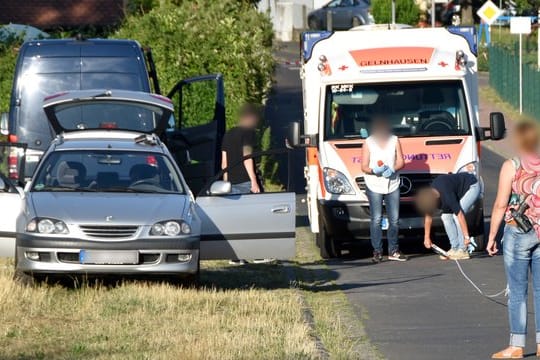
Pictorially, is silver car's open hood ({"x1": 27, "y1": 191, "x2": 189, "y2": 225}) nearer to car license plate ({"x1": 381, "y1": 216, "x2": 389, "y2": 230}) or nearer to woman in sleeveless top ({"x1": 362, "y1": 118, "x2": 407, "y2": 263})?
woman in sleeveless top ({"x1": 362, "y1": 118, "x2": 407, "y2": 263})

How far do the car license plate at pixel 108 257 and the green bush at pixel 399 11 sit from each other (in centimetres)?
4252

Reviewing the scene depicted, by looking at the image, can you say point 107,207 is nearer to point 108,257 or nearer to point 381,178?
point 108,257

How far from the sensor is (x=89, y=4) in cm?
3938

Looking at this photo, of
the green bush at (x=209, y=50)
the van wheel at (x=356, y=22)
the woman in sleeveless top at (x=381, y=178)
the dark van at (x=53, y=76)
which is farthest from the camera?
the van wheel at (x=356, y=22)

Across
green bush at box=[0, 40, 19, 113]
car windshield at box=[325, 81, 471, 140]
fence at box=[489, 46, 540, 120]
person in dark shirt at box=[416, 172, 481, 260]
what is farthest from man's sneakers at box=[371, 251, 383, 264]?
fence at box=[489, 46, 540, 120]

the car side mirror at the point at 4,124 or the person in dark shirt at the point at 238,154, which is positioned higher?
the car side mirror at the point at 4,124

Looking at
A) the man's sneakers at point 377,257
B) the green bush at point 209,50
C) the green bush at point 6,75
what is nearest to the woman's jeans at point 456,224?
the man's sneakers at point 377,257

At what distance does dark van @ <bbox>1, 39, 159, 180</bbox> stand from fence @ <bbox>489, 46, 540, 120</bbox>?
17.8 m

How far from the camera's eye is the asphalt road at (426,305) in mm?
10578

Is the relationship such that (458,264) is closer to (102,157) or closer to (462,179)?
(462,179)

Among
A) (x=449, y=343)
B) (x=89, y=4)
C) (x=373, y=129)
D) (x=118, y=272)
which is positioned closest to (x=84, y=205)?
(x=118, y=272)

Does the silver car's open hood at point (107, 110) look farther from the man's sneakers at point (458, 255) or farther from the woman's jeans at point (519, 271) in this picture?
the woman's jeans at point (519, 271)

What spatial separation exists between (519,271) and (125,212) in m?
4.11

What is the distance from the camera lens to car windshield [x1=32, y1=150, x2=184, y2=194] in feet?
43.4
